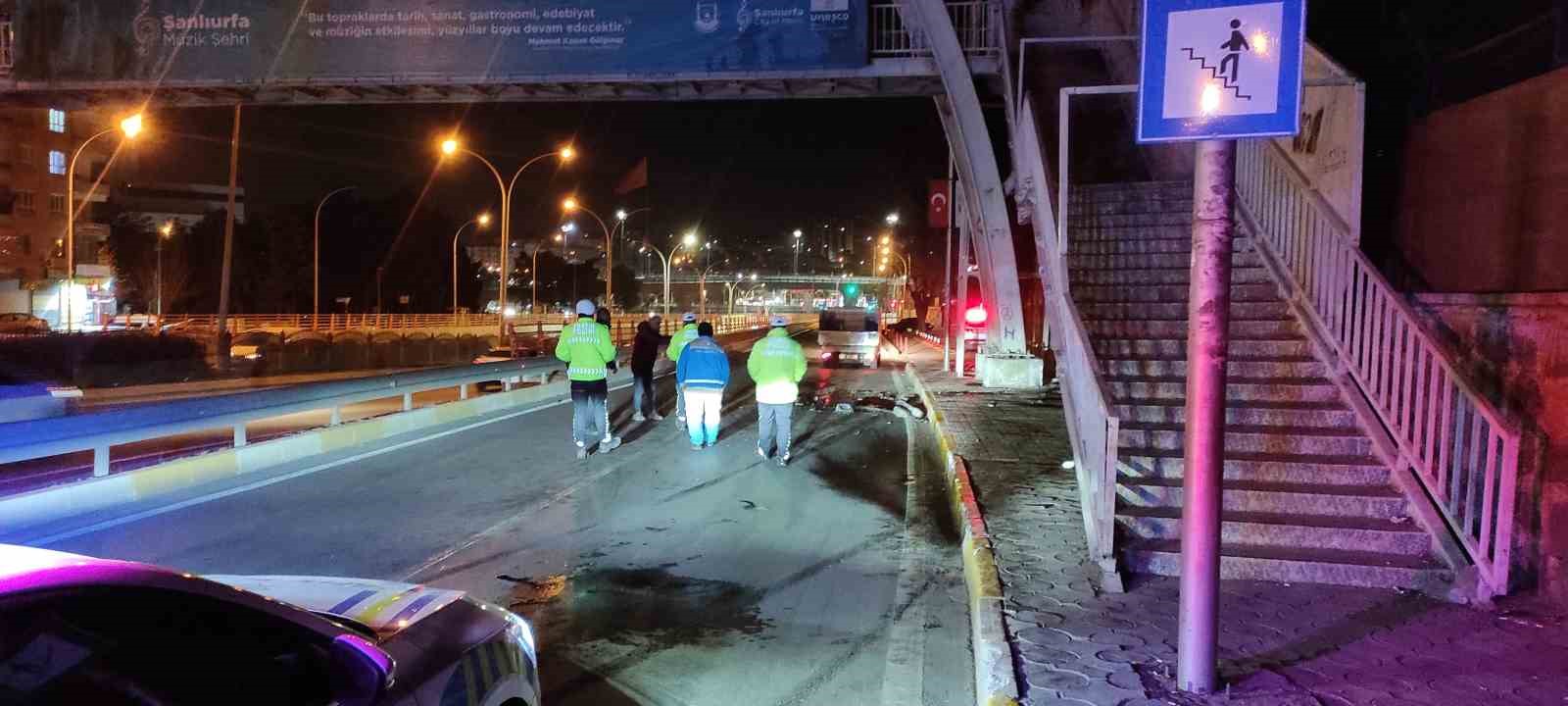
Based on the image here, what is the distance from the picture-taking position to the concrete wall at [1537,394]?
5895 mm

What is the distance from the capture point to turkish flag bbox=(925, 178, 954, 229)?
25934 millimetres

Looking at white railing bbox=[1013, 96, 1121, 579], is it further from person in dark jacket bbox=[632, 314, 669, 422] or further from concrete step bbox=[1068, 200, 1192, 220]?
person in dark jacket bbox=[632, 314, 669, 422]

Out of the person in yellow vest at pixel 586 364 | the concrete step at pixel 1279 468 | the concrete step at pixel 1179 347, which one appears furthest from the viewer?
the person in yellow vest at pixel 586 364

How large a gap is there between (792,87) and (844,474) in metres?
10.9

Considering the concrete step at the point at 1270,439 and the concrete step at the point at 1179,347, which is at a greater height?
the concrete step at the point at 1179,347

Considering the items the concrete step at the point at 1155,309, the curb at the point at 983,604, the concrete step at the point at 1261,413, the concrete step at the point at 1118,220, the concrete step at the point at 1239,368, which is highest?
the concrete step at the point at 1118,220

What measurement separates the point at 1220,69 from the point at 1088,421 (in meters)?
3.33

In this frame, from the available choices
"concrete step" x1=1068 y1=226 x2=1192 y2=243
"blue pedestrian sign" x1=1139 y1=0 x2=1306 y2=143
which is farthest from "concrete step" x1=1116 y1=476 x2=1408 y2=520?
"concrete step" x1=1068 y1=226 x2=1192 y2=243

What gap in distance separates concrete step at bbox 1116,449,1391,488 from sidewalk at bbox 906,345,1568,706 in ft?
2.51

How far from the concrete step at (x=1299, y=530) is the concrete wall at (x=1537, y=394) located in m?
0.58

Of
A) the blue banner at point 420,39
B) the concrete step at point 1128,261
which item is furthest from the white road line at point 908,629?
the blue banner at point 420,39

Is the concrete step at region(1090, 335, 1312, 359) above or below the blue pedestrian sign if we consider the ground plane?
below

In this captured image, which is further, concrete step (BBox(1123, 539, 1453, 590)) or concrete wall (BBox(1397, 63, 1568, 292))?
concrete wall (BBox(1397, 63, 1568, 292))

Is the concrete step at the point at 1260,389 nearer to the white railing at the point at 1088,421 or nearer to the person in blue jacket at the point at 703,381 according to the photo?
the white railing at the point at 1088,421
